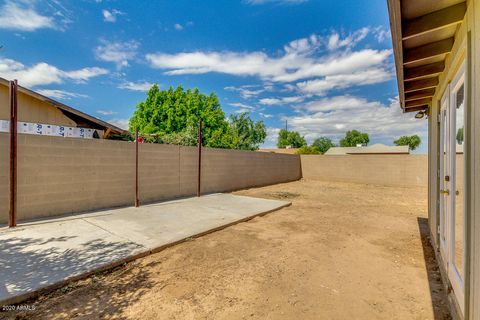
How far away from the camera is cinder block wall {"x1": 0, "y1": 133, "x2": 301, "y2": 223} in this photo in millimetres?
4387

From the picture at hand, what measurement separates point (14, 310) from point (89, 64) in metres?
13.0

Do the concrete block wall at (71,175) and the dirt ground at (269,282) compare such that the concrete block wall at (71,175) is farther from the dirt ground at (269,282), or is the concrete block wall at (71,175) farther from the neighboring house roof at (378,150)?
the neighboring house roof at (378,150)

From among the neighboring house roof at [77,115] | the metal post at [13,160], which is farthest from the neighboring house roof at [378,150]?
the metal post at [13,160]

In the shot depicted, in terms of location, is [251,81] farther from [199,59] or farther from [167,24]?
[167,24]

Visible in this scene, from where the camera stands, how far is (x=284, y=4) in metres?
8.73

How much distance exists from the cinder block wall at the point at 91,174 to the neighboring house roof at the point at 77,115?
2.55m

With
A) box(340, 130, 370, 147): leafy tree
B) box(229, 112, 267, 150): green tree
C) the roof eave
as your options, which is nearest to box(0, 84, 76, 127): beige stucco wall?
the roof eave

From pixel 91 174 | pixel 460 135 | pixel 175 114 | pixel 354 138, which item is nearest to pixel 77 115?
pixel 91 174

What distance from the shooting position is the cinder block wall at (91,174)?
4.39m

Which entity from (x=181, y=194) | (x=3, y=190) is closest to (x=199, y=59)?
(x=181, y=194)

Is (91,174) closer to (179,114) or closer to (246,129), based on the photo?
(179,114)

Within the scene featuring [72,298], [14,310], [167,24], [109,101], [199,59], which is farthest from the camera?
[109,101]

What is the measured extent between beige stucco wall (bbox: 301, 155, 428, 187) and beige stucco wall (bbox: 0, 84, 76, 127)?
13469 mm

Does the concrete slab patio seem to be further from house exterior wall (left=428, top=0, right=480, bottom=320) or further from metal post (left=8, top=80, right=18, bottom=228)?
house exterior wall (left=428, top=0, right=480, bottom=320)
